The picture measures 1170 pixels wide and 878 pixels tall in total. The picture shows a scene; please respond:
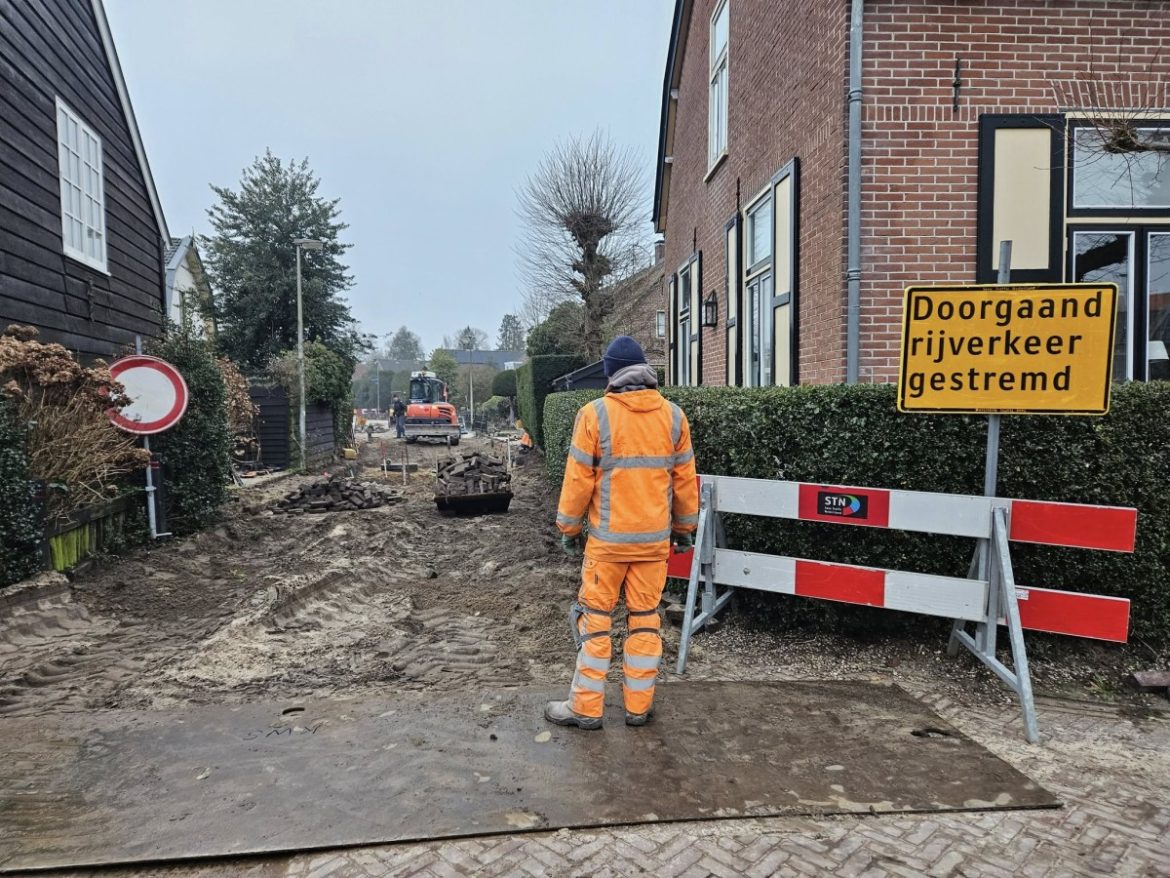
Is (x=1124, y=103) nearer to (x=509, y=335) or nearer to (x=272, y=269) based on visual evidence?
(x=272, y=269)

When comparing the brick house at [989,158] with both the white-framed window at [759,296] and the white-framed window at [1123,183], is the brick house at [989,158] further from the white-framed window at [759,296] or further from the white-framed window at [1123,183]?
the white-framed window at [759,296]

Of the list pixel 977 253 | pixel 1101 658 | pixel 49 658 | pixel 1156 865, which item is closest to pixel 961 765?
pixel 1156 865

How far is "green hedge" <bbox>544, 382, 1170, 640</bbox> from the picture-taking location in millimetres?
4223

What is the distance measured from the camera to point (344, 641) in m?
5.43

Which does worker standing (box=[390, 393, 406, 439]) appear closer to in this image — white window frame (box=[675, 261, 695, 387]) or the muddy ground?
white window frame (box=[675, 261, 695, 387])

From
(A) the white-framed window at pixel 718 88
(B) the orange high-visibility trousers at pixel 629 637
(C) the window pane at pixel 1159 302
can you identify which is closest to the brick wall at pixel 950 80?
(C) the window pane at pixel 1159 302

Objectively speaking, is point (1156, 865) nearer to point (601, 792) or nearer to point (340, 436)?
point (601, 792)

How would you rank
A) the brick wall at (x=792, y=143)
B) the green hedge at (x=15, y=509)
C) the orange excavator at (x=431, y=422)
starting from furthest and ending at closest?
the orange excavator at (x=431, y=422)
the brick wall at (x=792, y=143)
the green hedge at (x=15, y=509)

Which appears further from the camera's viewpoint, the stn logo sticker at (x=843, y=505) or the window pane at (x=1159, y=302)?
the window pane at (x=1159, y=302)

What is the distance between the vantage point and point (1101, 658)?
14.5ft

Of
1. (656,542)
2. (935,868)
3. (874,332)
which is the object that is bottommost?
(935,868)

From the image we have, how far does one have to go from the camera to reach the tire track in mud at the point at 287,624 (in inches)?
177

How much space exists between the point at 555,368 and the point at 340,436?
7846 mm

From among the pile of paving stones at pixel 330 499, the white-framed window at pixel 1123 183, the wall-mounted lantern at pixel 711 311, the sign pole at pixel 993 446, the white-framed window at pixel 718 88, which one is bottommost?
the pile of paving stones at pixel 330 499
